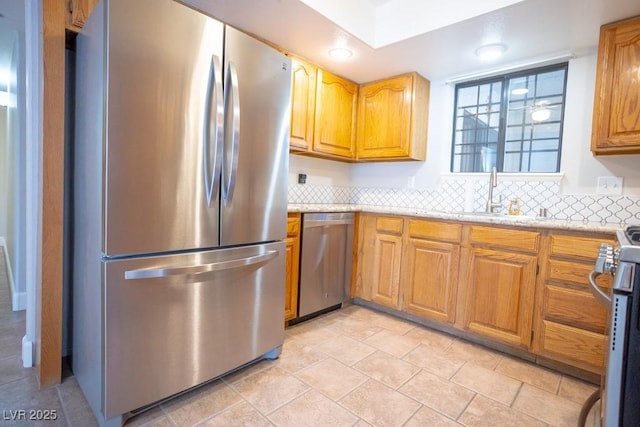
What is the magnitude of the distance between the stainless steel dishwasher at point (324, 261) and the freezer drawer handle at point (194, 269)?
716 millimetres

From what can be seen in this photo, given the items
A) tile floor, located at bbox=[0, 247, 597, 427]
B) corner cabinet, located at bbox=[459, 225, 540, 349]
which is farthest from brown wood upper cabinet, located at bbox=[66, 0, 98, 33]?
corner cabinet, located at bbox=[459, 225, 540, 349]

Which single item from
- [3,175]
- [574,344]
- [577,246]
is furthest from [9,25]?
[574,344]

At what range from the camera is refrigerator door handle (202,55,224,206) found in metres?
1.44

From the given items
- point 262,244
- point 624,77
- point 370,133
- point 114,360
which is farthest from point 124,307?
point 624,77

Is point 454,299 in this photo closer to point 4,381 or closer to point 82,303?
point 82,303

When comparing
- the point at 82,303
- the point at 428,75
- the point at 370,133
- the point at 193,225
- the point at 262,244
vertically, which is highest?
the point at 428,75

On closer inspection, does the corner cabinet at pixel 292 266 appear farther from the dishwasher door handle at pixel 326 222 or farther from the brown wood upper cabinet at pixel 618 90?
the brown wood upper cabinet at pixel 618 90

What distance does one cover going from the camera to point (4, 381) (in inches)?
63.1

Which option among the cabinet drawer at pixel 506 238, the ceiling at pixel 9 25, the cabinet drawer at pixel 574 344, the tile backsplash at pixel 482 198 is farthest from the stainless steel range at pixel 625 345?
the ceiling at pixel 9 25

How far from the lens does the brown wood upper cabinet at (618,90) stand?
1.87 meters

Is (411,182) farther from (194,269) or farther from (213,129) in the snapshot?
(194,269)

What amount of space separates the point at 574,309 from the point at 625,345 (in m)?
1.17

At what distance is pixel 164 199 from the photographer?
1340 millimetres

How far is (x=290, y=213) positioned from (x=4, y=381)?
5.70ft
